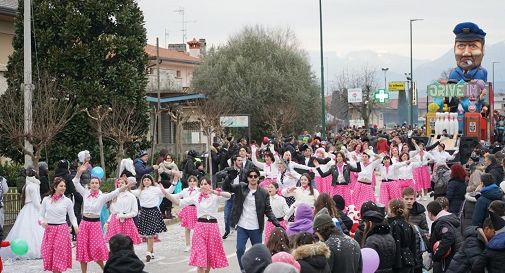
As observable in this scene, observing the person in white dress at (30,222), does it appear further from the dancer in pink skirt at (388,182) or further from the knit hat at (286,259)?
the knit hat at (286,259)

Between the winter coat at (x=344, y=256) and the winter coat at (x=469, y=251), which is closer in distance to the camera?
the winter coat at (x=344, y=256)

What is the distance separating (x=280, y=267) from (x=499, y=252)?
3.42 m

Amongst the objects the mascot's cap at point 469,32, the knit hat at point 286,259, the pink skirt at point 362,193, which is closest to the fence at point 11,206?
the pink skirt at point 362,193

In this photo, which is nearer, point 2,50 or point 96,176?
point 96,176

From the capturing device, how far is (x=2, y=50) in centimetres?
3656

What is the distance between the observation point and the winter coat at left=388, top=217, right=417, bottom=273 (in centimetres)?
1035

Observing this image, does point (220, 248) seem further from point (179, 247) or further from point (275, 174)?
point (275, 174)

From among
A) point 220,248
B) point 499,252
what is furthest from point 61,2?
point 499,252

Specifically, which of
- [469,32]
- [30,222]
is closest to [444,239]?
[30,222]

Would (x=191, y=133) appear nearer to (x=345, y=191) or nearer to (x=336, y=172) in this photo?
(x=345, y=191)

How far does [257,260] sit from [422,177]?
2123 cm

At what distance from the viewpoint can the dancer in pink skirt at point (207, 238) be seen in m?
14.6

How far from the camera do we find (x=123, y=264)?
327 inches

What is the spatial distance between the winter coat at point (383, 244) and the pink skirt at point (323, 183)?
1231 centimetres
